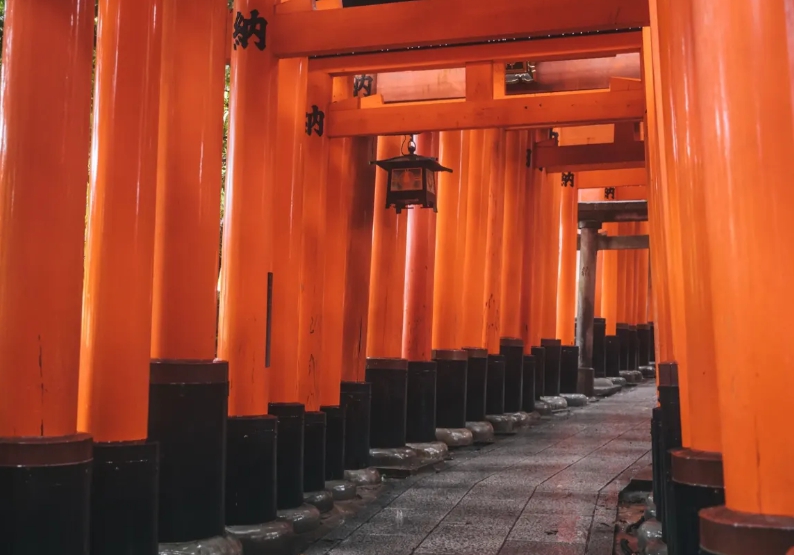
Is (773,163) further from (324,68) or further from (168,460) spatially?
(324,68)

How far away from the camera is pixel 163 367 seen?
5.21 meters

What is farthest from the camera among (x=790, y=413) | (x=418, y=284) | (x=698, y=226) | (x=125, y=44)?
(x=418, y=284)

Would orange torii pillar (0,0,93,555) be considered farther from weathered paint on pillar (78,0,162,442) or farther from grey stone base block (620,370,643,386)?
grey stone base block (620,370,643,386)

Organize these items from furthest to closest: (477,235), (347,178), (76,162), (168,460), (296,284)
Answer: (477,235) → (347,178) → (296,284) → (168,460) → (76,162)

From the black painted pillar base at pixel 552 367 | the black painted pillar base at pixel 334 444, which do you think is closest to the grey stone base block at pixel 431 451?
the black painted pillar base at pixel 334 444

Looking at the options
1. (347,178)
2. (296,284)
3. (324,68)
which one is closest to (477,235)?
(347,178)

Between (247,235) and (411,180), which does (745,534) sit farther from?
(411,180)

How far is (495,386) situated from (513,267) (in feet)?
6.09

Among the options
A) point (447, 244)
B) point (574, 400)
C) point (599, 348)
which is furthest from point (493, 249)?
point (599, 348)

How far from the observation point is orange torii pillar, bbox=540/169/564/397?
48.4 ft

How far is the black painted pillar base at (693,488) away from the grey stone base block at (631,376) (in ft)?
58.4

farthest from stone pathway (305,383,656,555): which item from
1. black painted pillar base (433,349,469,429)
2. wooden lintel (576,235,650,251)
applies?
wooden lintel (576,235,650,251)

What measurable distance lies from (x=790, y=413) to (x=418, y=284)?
7.84 meters

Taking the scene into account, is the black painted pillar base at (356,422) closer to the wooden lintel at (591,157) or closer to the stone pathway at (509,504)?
the stone pathway at (509,504)
